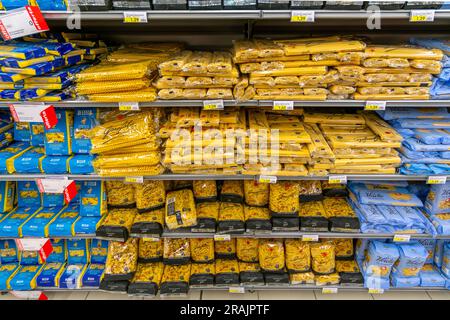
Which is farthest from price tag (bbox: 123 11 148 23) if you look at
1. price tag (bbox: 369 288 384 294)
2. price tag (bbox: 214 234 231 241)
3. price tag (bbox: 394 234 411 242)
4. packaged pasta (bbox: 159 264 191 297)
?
price tag (bbox: 369 288 384 294)

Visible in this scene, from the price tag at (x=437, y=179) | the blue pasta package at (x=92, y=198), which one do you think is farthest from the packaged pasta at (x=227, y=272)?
the price tag at (x=437, y=179)

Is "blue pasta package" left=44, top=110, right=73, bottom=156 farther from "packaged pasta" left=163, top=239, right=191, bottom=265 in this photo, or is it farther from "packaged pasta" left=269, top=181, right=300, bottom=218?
"packaged pasta" left=269, top=181, right=300, bottom=218

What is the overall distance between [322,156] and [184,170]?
848 millimetres

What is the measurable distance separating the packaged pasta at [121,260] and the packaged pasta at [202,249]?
42cm

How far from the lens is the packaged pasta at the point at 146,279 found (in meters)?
2.06

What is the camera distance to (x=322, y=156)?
184 centimetres

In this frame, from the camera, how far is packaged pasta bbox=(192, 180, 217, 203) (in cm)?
215

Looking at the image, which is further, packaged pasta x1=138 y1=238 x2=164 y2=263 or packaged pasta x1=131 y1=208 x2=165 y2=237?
packaged pasta x1=138 y1=238 x2=164 y2=263

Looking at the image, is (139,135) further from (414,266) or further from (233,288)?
(414,266)

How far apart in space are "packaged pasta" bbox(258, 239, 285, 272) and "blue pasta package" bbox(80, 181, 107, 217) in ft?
3.81

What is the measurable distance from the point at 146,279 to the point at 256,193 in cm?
A: 97

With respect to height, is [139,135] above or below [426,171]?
above

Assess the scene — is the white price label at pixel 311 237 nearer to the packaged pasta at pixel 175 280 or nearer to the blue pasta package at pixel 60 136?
the packaged pasta at pixel 175 280
